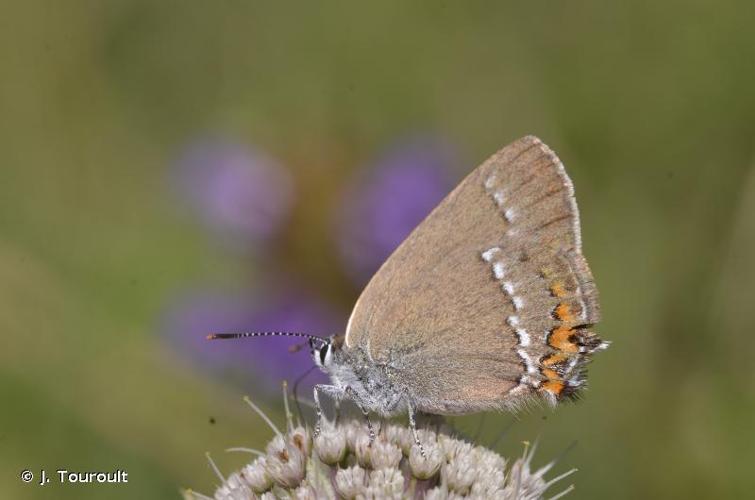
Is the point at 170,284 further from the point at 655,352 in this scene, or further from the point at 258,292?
the point at 655,352

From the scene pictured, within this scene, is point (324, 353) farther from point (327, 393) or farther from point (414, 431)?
point (414, 431)

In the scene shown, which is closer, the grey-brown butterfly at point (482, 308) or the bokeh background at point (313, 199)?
the grey-brown butterfly at point (482, 308)

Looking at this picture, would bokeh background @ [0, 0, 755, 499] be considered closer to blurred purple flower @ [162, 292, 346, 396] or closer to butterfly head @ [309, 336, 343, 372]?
blurred purple flower @ [162, 292, 346, 396]

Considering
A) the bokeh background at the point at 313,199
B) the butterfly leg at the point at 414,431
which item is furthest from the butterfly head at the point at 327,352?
the bokeh background at the point at 313,199

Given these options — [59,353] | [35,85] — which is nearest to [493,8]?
[35,85]

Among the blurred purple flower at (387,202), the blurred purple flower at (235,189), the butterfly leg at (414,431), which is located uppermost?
the blurred purple flower at (235,189)

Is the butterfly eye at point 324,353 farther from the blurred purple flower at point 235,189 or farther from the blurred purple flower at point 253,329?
the blurred purple flower at point 235,189

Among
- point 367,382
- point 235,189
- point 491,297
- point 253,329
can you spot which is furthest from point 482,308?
point 235,189
